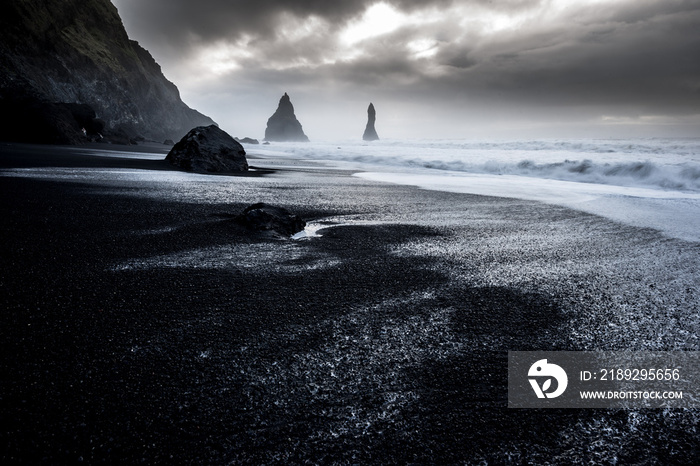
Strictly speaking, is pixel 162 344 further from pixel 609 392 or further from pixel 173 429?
pixel 609 392

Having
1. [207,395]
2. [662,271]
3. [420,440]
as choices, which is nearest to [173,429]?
[207,395]

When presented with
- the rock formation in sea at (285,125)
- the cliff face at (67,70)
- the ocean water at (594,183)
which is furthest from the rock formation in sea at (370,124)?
the ocean water at (594,183)

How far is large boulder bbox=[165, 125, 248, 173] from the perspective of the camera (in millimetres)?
10641

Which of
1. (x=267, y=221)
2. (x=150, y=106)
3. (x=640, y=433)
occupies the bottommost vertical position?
(x=640, y=433)

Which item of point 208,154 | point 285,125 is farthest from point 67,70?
point 285,125

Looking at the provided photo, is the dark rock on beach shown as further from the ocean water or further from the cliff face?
the cliff face

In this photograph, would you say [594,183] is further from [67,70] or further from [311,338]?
[67,70]

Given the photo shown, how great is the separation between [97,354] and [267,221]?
245 centimetres

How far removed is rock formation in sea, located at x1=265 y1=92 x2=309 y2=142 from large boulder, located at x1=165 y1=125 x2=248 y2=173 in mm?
152081

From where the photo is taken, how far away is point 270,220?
388cm

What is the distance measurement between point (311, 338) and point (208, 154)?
34.4 feet

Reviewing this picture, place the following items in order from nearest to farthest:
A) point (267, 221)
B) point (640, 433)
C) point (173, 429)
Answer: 1. point (173, 429)
2. point (640, 433)
3. point (267, 221)

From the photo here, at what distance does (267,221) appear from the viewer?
12.7 feet

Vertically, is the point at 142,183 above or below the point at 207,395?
above
